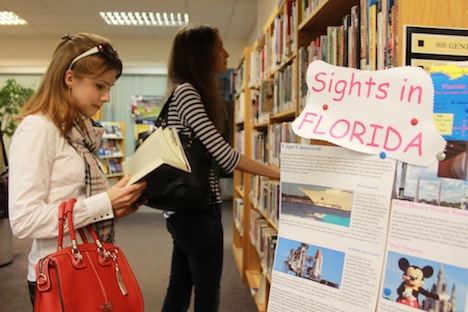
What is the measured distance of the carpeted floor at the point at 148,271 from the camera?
2.57m

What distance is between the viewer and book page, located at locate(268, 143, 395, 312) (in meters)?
0.60

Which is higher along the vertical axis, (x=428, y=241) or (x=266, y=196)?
(x=428, y=241)

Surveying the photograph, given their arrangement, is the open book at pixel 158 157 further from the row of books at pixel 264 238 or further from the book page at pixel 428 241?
the row of books at pixel 264 238

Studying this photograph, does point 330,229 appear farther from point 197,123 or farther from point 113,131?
point 113,131

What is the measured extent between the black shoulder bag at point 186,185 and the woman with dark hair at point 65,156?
0.08m

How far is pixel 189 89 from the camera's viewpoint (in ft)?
4.51

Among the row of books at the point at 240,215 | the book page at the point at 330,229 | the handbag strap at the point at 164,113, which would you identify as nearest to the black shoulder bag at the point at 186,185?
the handbag strap at the point at 164,113

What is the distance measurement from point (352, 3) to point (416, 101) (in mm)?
713

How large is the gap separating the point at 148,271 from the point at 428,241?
2.95m

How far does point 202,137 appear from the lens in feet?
4.41

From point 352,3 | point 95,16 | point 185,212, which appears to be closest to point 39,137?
point 185,212

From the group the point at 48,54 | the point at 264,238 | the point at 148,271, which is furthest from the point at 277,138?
the point at 48,54

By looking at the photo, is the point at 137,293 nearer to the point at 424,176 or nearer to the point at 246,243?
the point at 424,176

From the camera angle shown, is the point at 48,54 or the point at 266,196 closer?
the point at 266,196
